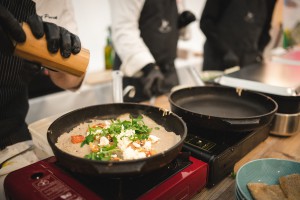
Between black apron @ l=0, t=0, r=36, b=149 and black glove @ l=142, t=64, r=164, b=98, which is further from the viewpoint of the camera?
black glove @ l=142, t=64, r=164, b=98

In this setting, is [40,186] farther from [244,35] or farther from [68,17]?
[244,35]

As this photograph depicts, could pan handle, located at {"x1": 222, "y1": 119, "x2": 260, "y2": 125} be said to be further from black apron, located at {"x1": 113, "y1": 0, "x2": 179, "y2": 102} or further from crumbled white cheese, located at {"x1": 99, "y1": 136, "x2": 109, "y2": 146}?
black apron, located at {"x1": 113, "y1": 0, "x2": 179, "y2": 102}

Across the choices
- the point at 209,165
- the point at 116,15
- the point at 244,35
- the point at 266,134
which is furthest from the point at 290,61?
the point at 209,165

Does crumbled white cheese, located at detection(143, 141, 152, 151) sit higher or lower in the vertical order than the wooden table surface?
higher

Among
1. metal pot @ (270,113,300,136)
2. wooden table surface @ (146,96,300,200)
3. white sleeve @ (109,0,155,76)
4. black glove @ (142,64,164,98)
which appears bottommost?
wooden table surface @ (146,96,300,200)

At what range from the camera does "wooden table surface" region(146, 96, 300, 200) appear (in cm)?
107

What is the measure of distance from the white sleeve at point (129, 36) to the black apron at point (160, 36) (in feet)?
0.38

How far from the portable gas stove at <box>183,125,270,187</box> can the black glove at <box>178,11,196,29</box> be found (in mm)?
1472

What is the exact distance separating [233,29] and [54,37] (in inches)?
89.9

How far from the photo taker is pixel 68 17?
161cm

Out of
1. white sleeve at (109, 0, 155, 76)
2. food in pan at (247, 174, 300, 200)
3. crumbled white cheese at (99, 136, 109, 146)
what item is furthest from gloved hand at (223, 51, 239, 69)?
crumbled white cheese at (99, 136, 109, 146)

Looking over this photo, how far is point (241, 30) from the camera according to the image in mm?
2855

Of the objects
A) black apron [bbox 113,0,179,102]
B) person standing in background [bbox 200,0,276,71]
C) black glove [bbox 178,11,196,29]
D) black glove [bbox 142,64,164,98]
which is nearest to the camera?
black glove [bbox 142,64,164,98]

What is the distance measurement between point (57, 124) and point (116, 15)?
4.35 feet
